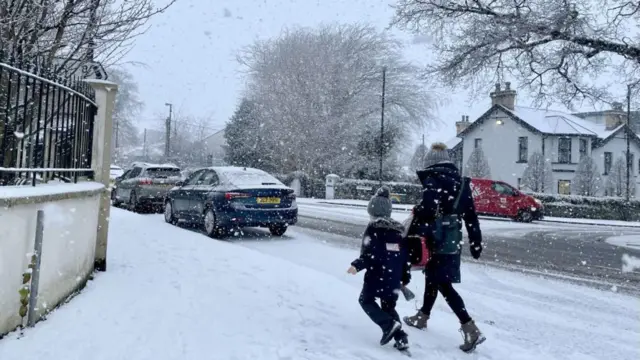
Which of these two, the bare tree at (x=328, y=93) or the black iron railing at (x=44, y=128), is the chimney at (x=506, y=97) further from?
the black iron railing at (x=44, y=128)

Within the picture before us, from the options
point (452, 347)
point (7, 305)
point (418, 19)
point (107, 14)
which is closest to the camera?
point (7, 305)

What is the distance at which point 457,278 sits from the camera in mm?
4219

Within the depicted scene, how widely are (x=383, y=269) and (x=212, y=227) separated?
22.1 ft

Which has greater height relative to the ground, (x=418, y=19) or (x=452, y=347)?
(x=418, y=19)

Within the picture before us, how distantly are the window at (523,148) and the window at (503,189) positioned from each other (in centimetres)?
2006

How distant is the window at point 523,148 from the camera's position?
3902cm

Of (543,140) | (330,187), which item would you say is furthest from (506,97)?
(330,187)

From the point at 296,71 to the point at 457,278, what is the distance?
3290 centimetres

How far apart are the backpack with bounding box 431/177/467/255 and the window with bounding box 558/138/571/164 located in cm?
3845

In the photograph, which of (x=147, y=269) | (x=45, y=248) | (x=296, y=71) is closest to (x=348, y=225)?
(x=147, y=269)

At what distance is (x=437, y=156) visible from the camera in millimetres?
4379

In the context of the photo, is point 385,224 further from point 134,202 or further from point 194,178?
point 134,202

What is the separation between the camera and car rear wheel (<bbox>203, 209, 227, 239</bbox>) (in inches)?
394

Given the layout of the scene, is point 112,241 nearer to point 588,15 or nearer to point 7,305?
point 7,305
